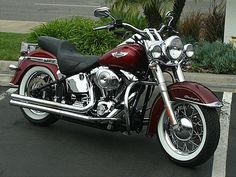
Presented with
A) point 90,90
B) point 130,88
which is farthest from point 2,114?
point 130,88

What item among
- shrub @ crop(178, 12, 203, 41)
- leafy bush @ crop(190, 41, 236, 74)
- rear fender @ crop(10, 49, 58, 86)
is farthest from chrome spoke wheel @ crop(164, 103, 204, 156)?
shrub @ crop(178, 12, 203, 41)

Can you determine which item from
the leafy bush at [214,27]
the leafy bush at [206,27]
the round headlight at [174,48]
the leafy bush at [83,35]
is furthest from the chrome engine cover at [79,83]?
the leafy bush at [214,27]

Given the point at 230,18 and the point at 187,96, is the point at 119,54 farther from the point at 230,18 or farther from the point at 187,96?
the point at 230,18

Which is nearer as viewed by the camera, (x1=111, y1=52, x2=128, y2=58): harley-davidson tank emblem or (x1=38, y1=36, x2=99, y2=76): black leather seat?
(x1=111, y1=52, x2=128, y2=58): harley-davidson tank emblem

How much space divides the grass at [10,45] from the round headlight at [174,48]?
4.49m

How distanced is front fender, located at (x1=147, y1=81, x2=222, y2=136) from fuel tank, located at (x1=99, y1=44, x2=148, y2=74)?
375 mm

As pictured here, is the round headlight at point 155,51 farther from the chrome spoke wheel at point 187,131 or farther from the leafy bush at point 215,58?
the leafy bush at point 215,58

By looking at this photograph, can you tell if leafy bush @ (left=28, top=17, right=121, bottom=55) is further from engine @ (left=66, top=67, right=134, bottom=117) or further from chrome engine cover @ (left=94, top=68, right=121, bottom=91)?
chrome engine cover @ (left=94, top=68, right=121, bottom=91)

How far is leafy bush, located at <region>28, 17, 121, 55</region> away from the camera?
8.91 metres

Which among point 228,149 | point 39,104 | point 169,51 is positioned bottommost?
point 228,149

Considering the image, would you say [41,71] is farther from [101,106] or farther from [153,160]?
[153,160]

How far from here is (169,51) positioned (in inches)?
192

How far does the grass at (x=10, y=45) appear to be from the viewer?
29.4ft

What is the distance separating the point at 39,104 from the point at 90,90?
657 millimetres
